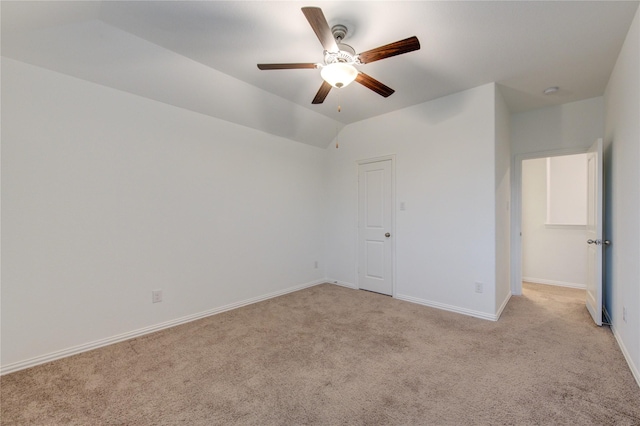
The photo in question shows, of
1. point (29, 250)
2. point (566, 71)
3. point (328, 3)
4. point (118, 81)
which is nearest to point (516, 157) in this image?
point (566, 71)

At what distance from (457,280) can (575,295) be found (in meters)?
2.10

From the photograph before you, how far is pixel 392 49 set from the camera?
1.78 meters

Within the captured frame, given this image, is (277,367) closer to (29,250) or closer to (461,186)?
(29,250)

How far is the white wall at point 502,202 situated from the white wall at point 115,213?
289 cm

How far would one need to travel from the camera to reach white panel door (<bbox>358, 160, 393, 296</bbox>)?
3994 millimetres

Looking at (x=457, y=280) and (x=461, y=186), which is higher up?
(x=461, y=186)

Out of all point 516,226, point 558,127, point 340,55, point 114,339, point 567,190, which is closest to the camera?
point 340,55

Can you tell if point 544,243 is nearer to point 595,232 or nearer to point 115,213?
point 595,232

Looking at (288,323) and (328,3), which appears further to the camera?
(288,323)

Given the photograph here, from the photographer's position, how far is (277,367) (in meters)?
2.15

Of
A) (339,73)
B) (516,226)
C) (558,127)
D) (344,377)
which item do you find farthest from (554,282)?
(339,73)

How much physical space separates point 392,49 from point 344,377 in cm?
232

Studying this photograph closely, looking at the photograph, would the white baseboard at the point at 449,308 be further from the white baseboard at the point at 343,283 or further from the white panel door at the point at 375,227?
the white baseboard at the point at 343,283

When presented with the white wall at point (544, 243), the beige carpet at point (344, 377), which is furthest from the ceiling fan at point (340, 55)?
the white wall at point (544, 243)
